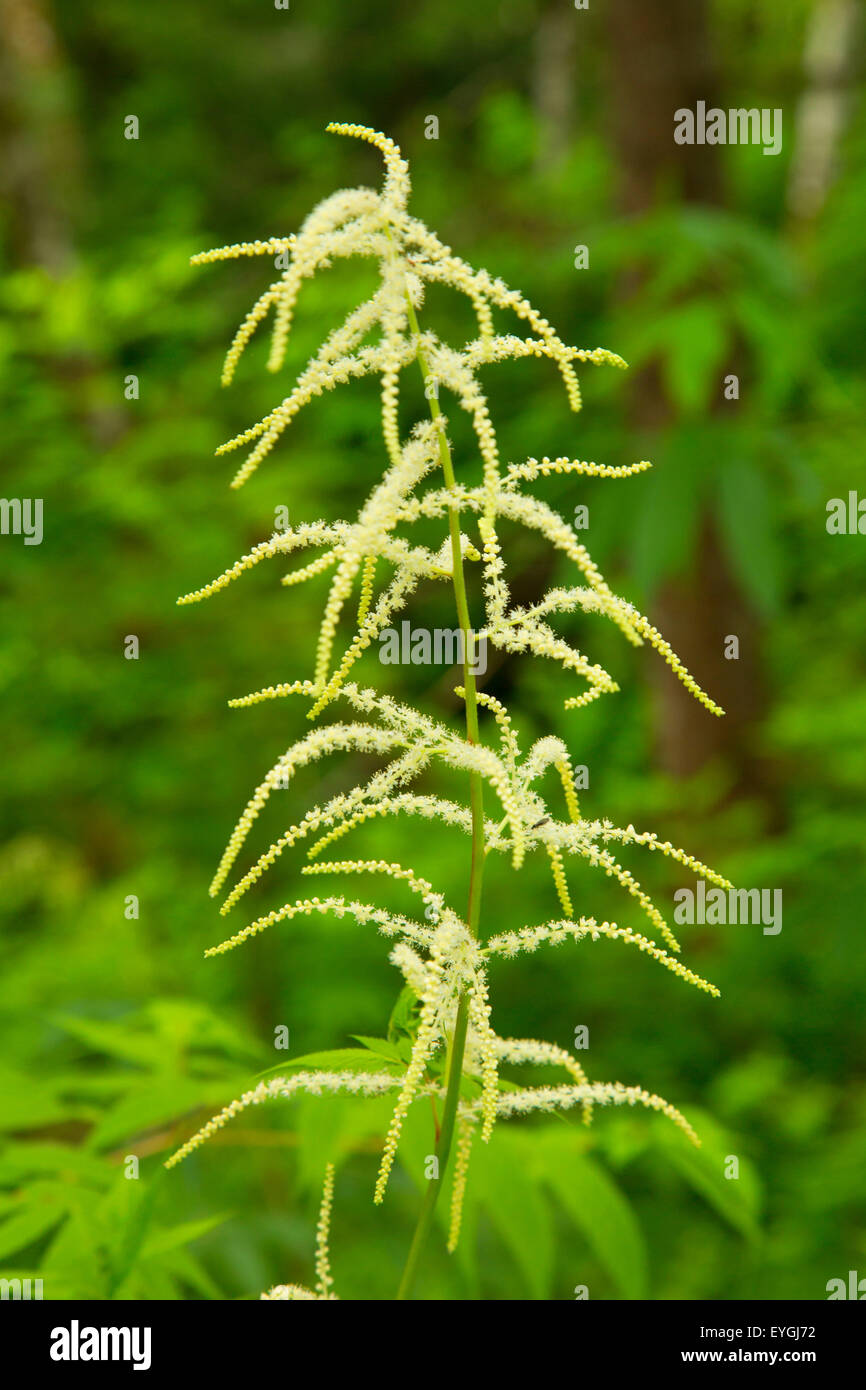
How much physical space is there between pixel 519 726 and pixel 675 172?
250 cm

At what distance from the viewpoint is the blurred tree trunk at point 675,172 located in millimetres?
5254

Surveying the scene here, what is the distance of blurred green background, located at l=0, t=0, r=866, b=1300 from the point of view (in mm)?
2461

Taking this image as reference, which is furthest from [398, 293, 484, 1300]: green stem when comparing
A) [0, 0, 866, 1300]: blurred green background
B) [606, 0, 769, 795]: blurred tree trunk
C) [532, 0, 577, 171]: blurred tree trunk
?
[532, 0, 577, 171]: blurred tree trunk

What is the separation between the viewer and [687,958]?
190 inches

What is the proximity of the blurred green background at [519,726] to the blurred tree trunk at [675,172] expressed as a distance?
0.02 meters

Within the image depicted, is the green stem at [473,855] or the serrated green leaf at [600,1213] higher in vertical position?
the green stem at [473,855]

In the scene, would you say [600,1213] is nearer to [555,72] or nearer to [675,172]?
[675,172]

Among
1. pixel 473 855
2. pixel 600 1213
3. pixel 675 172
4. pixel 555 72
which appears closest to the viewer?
pixel 473 855

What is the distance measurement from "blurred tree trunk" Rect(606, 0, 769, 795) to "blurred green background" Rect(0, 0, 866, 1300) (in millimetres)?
17

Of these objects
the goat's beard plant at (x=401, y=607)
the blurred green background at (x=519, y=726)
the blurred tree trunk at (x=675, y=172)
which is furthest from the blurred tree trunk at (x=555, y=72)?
the goat's beard plant at (x=401, y=607)

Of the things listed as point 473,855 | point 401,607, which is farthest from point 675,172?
point 473,855

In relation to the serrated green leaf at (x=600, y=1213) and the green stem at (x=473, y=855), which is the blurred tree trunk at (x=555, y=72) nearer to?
the serrated green leaf at (x=600, y=1213)

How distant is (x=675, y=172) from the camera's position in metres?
5.24

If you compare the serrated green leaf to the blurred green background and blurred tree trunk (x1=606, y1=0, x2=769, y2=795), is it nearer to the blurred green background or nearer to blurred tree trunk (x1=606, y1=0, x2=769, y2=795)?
the blurred green background
